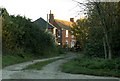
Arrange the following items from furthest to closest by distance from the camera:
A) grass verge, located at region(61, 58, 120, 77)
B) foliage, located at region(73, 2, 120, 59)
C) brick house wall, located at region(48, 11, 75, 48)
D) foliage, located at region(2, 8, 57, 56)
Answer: brick house wall, located at region(48, 11, 75, 48), foliage, located at region(2, 8, 57, 56), foliage, located at region(73, 2, 120, 59), grass verge, located at region(61, 58, 120, 77)

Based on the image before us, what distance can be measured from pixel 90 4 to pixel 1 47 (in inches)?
426

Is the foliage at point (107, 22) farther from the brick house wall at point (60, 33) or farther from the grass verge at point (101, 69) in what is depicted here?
the brick house wall at point (60, 33)

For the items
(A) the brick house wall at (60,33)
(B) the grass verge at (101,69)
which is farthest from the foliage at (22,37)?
A: (A) the brick house wall at (60,33)

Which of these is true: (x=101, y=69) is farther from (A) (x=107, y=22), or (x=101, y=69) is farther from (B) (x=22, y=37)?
(B) (x=22, y=37)

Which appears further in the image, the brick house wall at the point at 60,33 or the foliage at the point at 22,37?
the brick house wall at the point at 60,33

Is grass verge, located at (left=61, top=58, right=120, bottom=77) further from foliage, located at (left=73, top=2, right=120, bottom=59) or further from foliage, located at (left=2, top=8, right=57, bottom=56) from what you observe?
foliage, located at (left=2, top=8, right=57, bottom=56)

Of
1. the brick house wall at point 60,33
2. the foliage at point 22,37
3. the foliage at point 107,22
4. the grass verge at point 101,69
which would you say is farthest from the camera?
the brick house wall at point 60,33

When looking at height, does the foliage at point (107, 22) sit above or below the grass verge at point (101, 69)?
above

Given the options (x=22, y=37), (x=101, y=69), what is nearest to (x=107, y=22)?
(x=101, y=69)

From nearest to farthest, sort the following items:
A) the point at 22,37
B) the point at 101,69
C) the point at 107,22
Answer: the point at 101,69 < the point at 107,22 < the point at 22,37

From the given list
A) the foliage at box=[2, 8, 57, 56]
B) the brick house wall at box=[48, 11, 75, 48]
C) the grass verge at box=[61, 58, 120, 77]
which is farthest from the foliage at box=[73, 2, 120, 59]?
the brick house wall at box=[48, 11, 75, 48]

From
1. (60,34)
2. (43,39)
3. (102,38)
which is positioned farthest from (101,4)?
(60,34)

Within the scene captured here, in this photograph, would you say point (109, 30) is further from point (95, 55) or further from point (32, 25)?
point (32, 25)

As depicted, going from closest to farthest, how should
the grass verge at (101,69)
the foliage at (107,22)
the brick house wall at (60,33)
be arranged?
the grass verge at (101,69) → the foliage at (107,22) → the brick house wall at (60,33)
